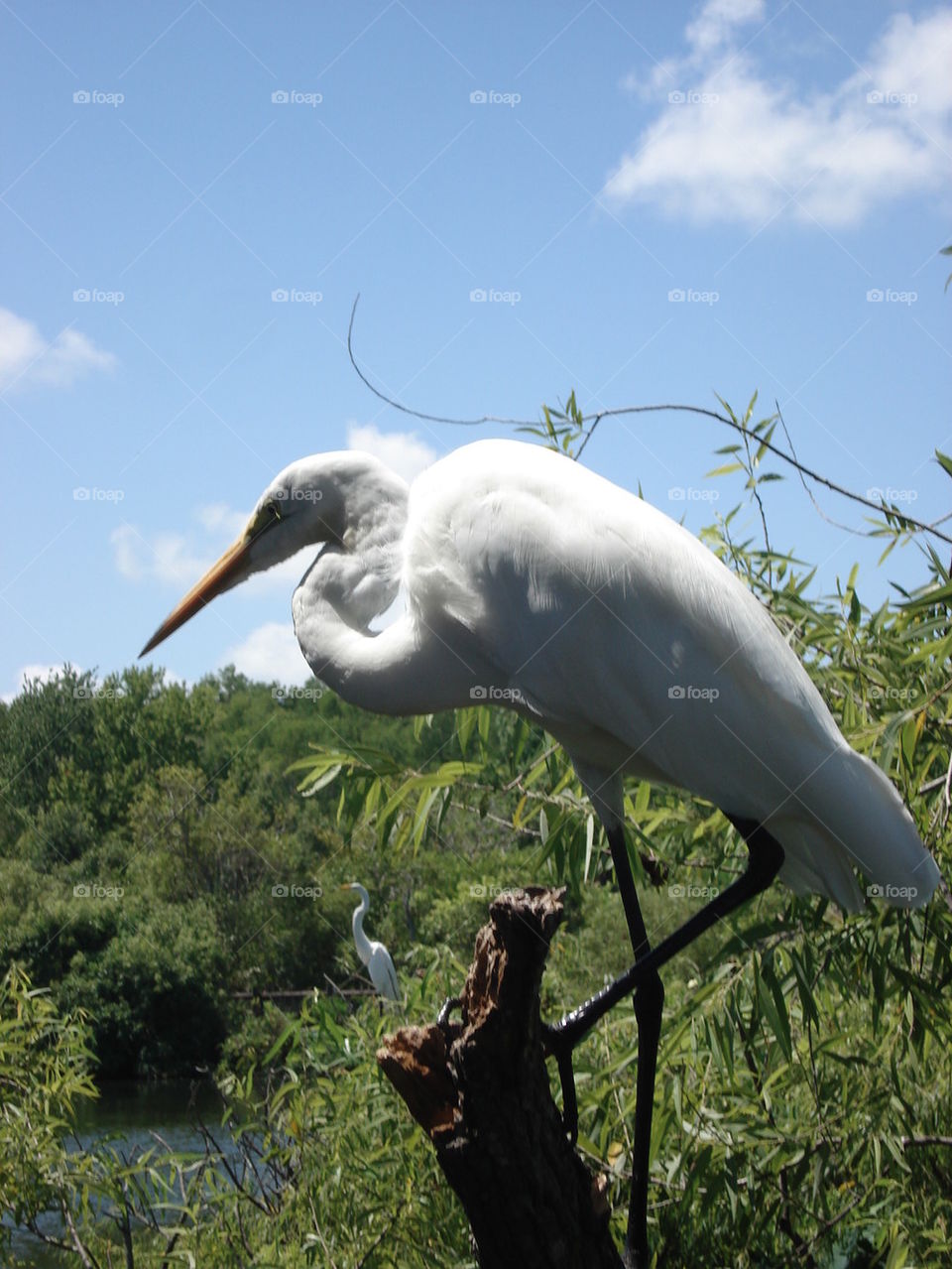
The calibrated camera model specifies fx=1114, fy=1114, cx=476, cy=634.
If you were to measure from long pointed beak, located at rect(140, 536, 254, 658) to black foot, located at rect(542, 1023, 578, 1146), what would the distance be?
137 cm

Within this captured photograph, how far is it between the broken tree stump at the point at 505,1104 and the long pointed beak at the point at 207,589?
1429mm

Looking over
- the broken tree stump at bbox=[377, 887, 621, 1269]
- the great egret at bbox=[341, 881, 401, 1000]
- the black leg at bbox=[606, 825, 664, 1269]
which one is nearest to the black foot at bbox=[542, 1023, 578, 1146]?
the black leg at bbox=[606, 825, 664, 1269]

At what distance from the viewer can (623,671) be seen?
2309 millimetres

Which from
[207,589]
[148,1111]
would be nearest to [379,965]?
[207,589]

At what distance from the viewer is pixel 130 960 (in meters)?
15.5

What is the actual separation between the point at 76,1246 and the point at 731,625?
94.1 inches

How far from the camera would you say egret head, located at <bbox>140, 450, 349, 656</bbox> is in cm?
269

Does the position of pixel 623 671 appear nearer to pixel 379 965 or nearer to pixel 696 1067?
pixel 696 1067

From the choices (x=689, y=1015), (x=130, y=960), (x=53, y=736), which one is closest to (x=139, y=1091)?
(x=130, y=960)

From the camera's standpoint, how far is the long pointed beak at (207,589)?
9.38 feet

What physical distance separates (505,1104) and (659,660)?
950mm

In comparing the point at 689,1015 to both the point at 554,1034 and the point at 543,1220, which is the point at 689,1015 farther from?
the point at 543,1220

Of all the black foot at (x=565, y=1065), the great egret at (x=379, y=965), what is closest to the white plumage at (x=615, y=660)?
the black foot at (x=565, y=1065)

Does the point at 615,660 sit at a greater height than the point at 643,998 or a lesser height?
greater
